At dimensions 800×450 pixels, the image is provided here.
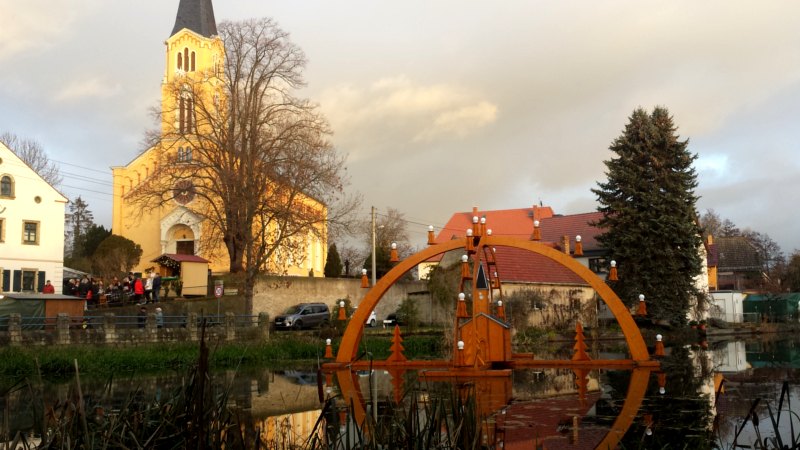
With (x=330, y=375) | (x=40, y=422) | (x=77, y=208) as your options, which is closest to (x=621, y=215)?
(x=330, y=375)

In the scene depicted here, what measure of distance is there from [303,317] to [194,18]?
2749cm

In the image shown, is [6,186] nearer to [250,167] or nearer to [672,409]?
[250,167]

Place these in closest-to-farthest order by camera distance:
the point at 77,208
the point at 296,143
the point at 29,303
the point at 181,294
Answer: the point at 29,303 → the point at 296,143 → the point at 181,294 → the point at 77,208

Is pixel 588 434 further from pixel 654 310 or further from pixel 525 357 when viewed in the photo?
pixel 654 310

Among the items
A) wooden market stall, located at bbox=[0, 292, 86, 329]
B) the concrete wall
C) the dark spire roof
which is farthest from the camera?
the dark spire roof

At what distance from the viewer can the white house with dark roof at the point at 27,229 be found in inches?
1444

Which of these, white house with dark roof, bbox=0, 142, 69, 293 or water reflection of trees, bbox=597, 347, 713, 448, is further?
white house with dark roof, bbox=0, 142, 69, 293

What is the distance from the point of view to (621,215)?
121 ft

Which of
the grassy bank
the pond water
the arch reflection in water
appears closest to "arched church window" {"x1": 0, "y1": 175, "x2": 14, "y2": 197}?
the grassy bank

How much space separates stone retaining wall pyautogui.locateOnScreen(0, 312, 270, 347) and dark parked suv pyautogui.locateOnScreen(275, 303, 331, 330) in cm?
484

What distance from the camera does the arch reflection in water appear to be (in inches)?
205

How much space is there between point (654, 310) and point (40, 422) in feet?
112

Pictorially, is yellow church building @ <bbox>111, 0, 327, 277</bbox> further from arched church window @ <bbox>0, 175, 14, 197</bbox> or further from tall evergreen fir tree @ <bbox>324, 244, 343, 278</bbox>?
arched church window @ <bbox>0, 175, 14, 197</bbox>

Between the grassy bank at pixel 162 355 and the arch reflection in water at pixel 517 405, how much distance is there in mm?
4509
